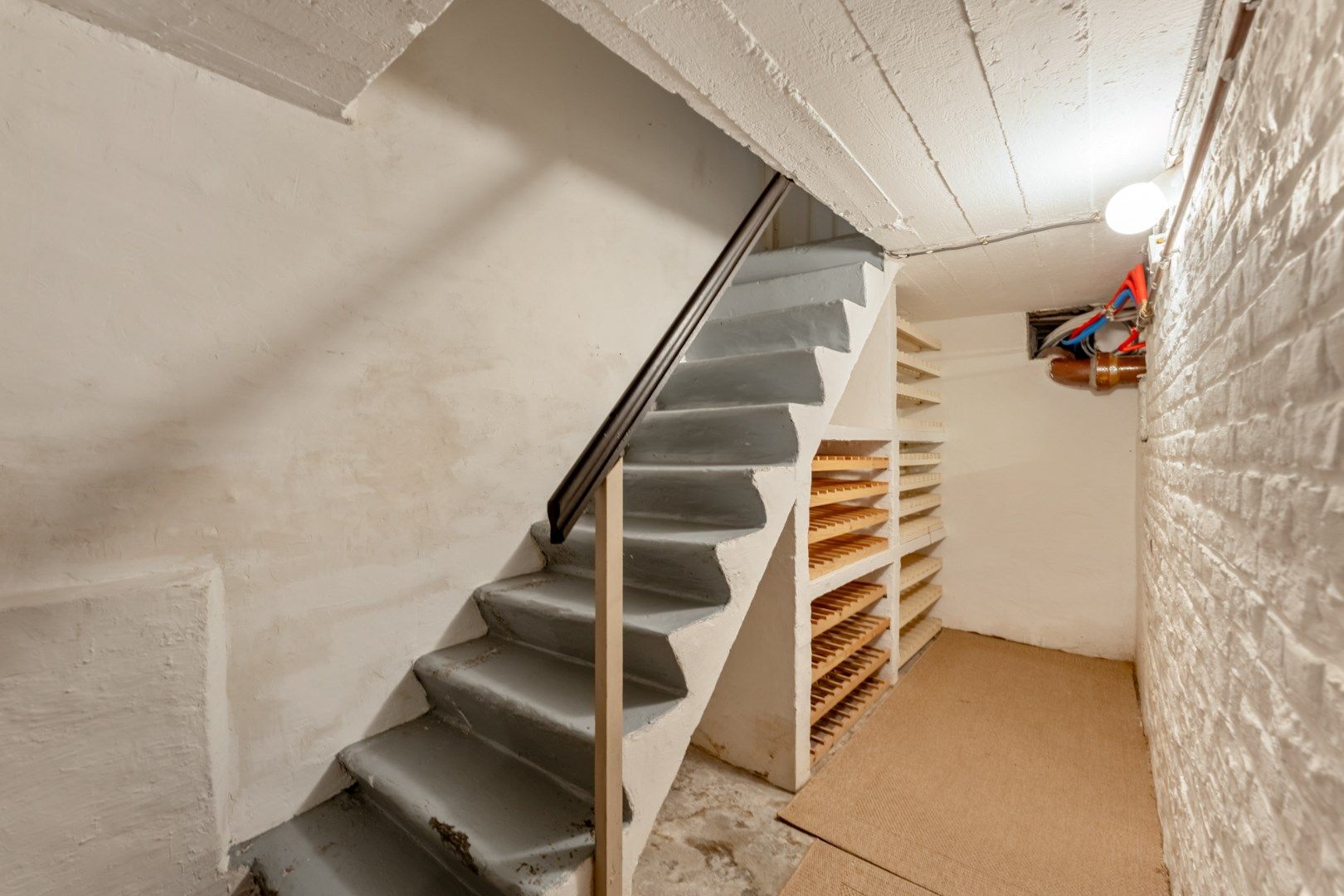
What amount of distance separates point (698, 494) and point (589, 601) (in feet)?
1.64

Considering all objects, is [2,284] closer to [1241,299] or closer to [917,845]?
[1241,299]

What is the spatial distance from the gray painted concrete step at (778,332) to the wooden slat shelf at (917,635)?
6.06 ft

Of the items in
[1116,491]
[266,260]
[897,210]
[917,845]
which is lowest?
[917,845]

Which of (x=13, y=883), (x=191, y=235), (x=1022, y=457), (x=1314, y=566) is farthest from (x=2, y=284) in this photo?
(x=1022, y=457)

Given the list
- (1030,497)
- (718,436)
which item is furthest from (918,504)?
(718,436)

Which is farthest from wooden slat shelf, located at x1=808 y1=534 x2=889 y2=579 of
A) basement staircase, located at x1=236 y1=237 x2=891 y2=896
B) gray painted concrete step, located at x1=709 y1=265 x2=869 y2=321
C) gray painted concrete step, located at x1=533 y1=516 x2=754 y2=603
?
gray painted concrete step, located at x1=709 y1=265 x2=869 y2=321

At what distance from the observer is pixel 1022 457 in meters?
3.60

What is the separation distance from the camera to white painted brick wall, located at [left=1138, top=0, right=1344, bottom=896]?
57 cm

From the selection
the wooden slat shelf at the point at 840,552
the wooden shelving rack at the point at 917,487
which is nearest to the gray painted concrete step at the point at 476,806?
the wooden slat shelf at the point at 840,552

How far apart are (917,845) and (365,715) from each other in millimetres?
1789

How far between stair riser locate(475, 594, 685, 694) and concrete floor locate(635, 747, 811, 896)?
69 centimetres

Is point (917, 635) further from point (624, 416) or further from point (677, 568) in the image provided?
point (624, 416)

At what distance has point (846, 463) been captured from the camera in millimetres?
2463

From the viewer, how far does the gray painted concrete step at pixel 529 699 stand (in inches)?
53.3
